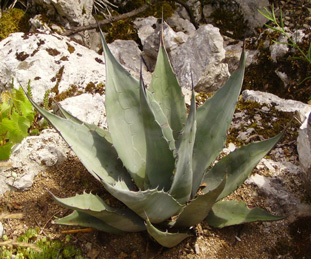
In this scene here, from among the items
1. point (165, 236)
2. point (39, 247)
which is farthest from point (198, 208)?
point (39, 247)

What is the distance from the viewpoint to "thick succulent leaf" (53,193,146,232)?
1624mm

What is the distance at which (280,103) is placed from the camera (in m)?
2.89

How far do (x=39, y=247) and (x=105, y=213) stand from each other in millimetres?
438

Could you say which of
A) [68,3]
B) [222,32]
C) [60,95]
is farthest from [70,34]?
[222,32]

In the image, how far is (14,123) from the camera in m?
2.13

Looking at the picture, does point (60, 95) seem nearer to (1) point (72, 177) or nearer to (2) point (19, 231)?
(1) point (72, 177)

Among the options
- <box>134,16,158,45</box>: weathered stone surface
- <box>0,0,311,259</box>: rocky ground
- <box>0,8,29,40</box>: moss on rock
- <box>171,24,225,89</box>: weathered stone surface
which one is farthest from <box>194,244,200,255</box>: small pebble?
<box>0,8,29,40</box>: moss on rock

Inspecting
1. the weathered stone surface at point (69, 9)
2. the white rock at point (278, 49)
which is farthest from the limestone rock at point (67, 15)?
the white rock at point (278, 49)

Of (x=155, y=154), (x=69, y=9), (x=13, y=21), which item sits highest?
(x=155, y=154)

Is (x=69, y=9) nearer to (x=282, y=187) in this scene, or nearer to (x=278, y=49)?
(x=278, y=49)

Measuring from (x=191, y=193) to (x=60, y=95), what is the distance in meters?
1.41

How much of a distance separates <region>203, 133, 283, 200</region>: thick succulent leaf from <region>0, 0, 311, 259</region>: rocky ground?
0.29 meters

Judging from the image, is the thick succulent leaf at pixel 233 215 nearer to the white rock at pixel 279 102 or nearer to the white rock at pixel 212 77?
the white rock at pixel 279 102

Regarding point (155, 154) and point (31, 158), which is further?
point (31, 158)
